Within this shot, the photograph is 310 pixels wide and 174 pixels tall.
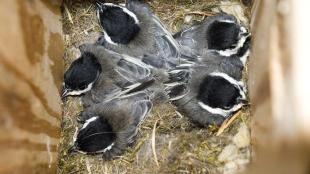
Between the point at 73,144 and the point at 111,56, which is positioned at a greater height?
the point at 111,56

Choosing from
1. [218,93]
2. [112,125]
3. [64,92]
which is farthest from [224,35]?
[64,92]

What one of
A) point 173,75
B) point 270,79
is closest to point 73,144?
point 173,75

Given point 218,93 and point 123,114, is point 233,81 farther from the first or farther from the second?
point 123,114

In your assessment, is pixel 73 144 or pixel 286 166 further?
pixel 73 144

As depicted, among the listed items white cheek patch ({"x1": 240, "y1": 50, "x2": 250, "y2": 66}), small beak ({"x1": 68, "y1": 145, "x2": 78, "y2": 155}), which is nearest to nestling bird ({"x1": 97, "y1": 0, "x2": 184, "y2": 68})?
white cheek patch ({"x1": 240, "y1": 50, "x2": 250, "y2": 66})

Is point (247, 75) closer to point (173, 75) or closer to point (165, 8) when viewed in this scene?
point (173, 75)

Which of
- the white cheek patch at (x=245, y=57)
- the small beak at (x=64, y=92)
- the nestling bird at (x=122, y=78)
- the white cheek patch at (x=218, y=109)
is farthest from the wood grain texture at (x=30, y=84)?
the white cheek patch at (x=245, y=57)
